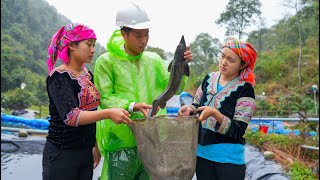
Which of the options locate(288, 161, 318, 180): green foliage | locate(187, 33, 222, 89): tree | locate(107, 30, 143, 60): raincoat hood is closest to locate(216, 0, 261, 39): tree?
locate(187, 33, 222, 89): tree

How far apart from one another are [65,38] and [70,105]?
0.38 meters

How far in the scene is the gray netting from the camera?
4.98ft

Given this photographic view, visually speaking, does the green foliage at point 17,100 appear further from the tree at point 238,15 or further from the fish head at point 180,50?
the fish head at point 180,50

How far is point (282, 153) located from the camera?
19.7 feet

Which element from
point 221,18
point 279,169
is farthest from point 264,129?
point 221,18

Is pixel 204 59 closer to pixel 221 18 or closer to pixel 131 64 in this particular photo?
pixel 221 18

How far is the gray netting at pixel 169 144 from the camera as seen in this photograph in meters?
1.52

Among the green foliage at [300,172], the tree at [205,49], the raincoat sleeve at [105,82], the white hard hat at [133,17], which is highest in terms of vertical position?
the tree at [205,49]

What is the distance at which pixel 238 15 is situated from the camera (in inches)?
914

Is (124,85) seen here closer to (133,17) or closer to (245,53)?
(133,17)

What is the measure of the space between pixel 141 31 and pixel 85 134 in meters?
0.62

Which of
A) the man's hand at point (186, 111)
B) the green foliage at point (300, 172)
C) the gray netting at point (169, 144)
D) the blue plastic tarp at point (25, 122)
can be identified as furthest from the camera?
the blue plastic tarp at point (25, 122)

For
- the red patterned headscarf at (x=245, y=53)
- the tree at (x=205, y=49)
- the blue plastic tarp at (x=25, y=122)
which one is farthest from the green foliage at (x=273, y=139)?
the tree at (x=205, y=49)

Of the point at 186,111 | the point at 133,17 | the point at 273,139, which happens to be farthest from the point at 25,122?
the point at 186,111
